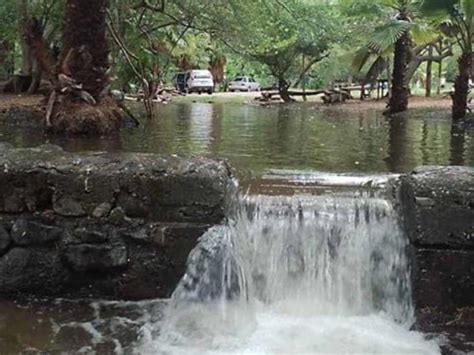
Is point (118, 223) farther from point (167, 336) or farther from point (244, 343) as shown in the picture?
point (244, 343)

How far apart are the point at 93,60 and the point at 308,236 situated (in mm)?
7448

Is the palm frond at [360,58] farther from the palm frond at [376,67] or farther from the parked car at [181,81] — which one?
the parked car at [181,81]

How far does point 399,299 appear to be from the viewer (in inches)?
218

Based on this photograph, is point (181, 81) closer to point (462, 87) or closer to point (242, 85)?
point (242, 85)

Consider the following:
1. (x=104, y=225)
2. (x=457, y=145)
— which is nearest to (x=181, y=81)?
(x=457, y=145)

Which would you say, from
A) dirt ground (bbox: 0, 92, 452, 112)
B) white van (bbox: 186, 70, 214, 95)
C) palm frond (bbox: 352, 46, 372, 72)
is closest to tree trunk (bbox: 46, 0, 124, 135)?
dirt ground (bbox: 0, 92, 452, 112)

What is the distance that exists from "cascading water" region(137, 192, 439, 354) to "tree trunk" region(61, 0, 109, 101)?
22.8 feet

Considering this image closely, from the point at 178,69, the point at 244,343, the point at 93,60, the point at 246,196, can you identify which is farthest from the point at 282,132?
the point at 178,69

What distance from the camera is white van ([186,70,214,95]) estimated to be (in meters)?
42.5

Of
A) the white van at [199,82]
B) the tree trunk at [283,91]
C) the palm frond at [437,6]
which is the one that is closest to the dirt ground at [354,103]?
the tree trunk at [283,91]

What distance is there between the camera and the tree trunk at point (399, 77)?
789 inches

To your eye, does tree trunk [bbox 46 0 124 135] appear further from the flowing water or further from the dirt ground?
the flowing water

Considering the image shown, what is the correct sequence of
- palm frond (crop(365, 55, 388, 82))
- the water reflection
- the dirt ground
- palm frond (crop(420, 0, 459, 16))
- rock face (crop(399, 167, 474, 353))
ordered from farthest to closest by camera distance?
palm frond (crop(365, 55, 388, 82))
the dirt ground
palm frond (crop(420, 0, 459, 16))
the water reflection
rock face (crop(399, 167, 474, 353))

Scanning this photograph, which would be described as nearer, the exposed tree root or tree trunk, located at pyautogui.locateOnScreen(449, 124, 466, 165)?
tree trunk, located at pyautogui.locateOnScreen(449, 124, 466, 165)
